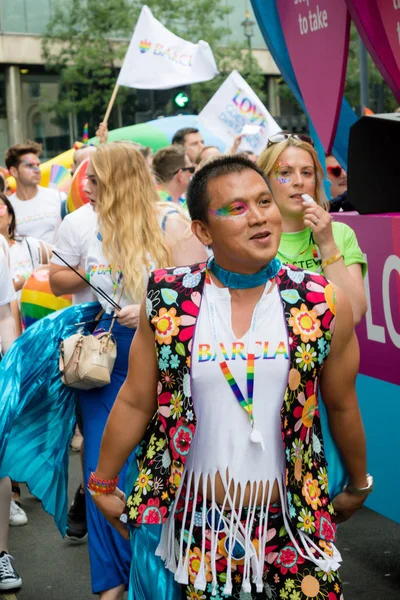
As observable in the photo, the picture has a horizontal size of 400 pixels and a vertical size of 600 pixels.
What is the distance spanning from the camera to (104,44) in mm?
36000

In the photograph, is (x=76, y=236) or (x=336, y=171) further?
(x=336, y=171)

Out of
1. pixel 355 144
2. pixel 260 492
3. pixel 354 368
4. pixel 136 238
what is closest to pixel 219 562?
pixel 260 492

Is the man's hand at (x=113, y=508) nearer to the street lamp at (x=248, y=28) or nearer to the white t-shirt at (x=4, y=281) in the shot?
the white t-shirt at (x=4, y=281)

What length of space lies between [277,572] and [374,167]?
2457 millimetres

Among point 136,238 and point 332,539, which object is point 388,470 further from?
point 332,539

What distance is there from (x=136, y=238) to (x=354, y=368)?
180 centimetres

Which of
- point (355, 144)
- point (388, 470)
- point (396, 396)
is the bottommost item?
point (388, 470)

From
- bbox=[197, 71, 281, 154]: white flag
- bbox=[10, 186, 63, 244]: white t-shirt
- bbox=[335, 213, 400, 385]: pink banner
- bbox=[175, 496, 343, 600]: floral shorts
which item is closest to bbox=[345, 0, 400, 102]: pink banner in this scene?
bbox=[335, 213, 400, 385]: pink banner

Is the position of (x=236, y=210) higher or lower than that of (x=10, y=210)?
higher

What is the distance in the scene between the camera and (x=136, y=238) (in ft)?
14.6

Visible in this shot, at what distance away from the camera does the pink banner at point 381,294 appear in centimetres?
462

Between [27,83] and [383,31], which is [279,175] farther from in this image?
[27,83]

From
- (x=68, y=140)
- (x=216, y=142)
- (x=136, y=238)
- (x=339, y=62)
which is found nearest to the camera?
(x=136, y=238)

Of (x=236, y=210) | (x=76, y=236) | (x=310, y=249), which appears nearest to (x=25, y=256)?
(x=76, y=236)
